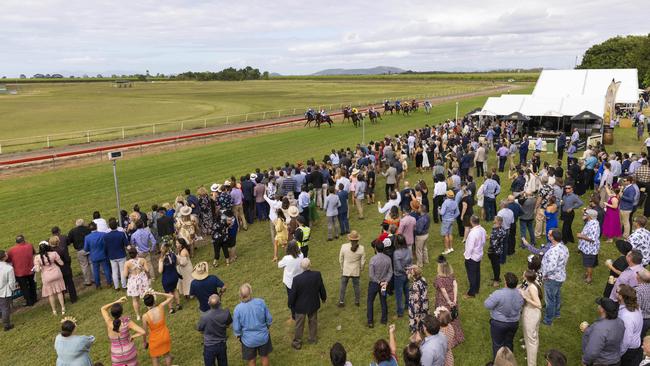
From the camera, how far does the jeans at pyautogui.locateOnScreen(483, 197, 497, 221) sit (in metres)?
11.5

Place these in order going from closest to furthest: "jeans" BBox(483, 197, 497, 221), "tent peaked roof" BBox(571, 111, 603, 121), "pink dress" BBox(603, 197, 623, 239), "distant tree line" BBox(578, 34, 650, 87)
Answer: "pink dress" BBox(603, 197, 623, 239)
"jeans" BBox(483, 197, 497, 221)
"tent peaked roof" BBox(571, 111, 603, 121)
"distant tree line" BBox(578, 34, 650, 87)

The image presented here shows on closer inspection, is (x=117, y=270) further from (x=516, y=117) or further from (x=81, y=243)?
(x=516, y=117)

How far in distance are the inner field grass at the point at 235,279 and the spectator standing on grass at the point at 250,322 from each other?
3.15ft

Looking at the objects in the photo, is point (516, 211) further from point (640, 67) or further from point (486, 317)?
point (640, 67)

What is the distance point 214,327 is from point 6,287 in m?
4.54

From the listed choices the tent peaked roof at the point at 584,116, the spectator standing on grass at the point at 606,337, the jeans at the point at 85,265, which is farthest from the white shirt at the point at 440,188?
the tent peaked roof at the point at 584,116

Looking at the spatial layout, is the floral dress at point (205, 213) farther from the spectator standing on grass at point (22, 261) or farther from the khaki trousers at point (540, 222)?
the khaki trousers at point (540, 222)

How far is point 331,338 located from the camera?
6.98 m

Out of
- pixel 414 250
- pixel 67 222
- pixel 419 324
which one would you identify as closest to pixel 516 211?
pixel 414 250

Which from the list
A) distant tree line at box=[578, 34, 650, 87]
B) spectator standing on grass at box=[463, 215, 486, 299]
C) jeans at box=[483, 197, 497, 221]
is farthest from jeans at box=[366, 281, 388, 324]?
distant tree line at box=[578, 34, 650, 87]

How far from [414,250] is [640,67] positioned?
6680 cm

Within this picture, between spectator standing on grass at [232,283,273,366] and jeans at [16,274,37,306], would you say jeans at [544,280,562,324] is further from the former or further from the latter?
jeans at [16,274,37,306]

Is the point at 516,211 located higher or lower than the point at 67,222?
higher

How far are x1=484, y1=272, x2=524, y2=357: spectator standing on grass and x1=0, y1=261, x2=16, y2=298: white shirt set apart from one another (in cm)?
773
